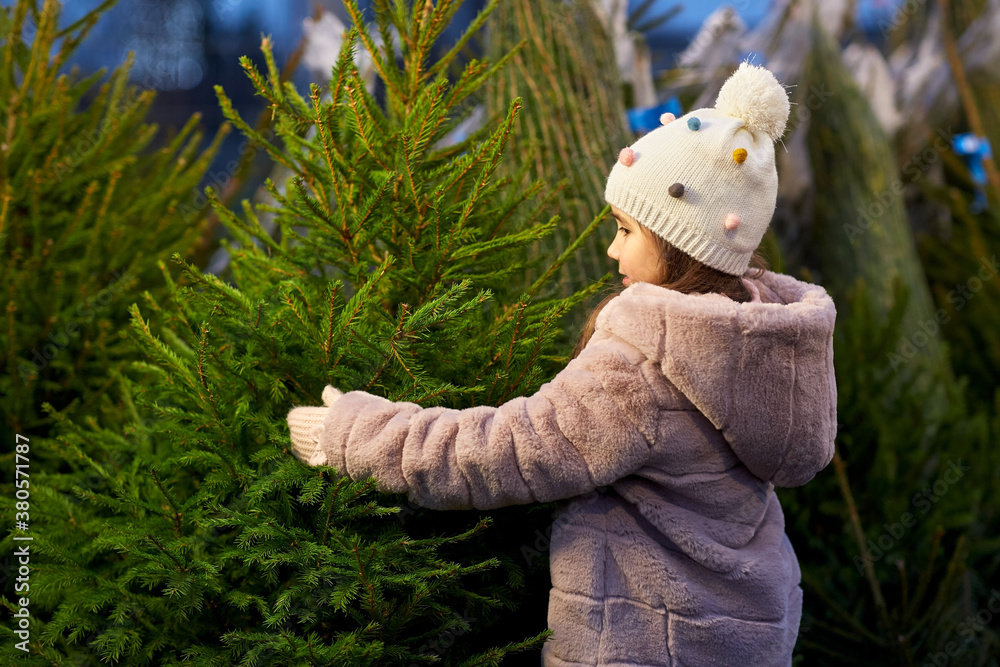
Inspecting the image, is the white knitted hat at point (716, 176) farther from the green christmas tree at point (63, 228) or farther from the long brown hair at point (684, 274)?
the green christmas tree at point (63, 228)

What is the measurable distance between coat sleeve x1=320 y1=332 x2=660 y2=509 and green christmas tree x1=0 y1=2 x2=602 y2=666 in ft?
0.34

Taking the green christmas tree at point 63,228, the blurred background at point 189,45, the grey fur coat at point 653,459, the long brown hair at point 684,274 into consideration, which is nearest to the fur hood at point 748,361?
the grey fur coat at point 653,459

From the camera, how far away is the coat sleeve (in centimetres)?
135

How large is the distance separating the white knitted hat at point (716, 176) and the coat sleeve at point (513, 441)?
29 cm

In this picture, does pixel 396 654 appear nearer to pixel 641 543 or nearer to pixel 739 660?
pixel 641 543

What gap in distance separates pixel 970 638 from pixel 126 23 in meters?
9.48

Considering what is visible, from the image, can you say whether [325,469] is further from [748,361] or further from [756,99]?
[756,99]

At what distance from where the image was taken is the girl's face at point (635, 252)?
156 centimetres

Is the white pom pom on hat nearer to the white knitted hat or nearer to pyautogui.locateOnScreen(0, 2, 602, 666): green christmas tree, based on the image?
the white knitted hat

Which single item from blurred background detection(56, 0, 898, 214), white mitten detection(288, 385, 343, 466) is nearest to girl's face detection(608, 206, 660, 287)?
white mitten detection(288, 385, 343, 466)

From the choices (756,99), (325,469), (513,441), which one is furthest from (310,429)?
(756,99)

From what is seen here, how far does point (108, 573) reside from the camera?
1.66 m

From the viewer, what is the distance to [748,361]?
1396 mm

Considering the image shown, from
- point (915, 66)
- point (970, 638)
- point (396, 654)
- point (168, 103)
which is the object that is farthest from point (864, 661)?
point (168, 103)
